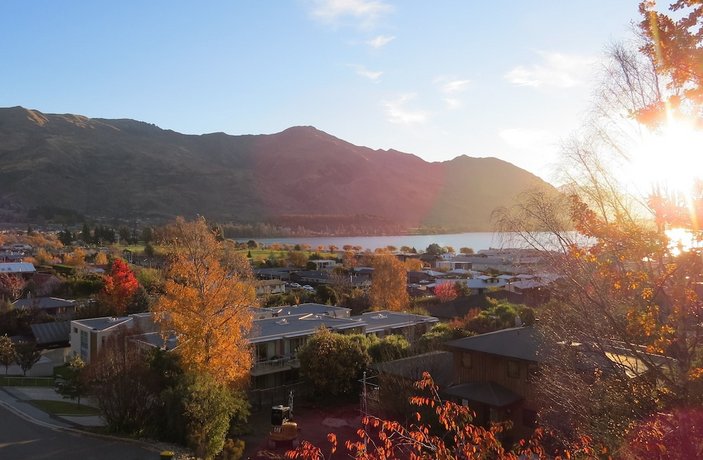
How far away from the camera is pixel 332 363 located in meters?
20.1

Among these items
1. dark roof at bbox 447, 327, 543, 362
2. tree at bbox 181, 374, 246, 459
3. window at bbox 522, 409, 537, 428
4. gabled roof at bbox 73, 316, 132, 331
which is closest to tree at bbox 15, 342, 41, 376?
gabled roof at bbox 73, 316, 132, 331

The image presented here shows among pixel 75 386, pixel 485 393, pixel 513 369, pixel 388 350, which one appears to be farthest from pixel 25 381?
pixel 513 369

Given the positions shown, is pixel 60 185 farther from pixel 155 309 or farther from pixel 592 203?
pixel 592 203

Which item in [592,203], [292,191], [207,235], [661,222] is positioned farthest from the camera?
[292,191]

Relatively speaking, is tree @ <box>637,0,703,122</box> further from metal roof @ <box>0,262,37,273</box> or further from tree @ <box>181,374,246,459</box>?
metal roof @ <box>0,262,37,273</box>

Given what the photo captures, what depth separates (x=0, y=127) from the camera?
189 metres

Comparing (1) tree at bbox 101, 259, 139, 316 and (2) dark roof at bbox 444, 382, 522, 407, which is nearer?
(2) dark roof at bbox 444, 382, 522, 407

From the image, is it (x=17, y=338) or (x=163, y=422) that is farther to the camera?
(x=17, y=338)

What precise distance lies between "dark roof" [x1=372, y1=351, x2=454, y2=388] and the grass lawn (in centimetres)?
967

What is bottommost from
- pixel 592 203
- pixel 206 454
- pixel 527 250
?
pixel 206 454

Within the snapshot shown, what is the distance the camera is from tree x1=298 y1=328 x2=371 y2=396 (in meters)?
20.1

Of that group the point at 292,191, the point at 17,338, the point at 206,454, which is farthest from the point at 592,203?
the point at 292,191

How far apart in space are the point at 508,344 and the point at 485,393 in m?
1.62

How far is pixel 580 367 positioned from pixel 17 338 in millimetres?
29457
